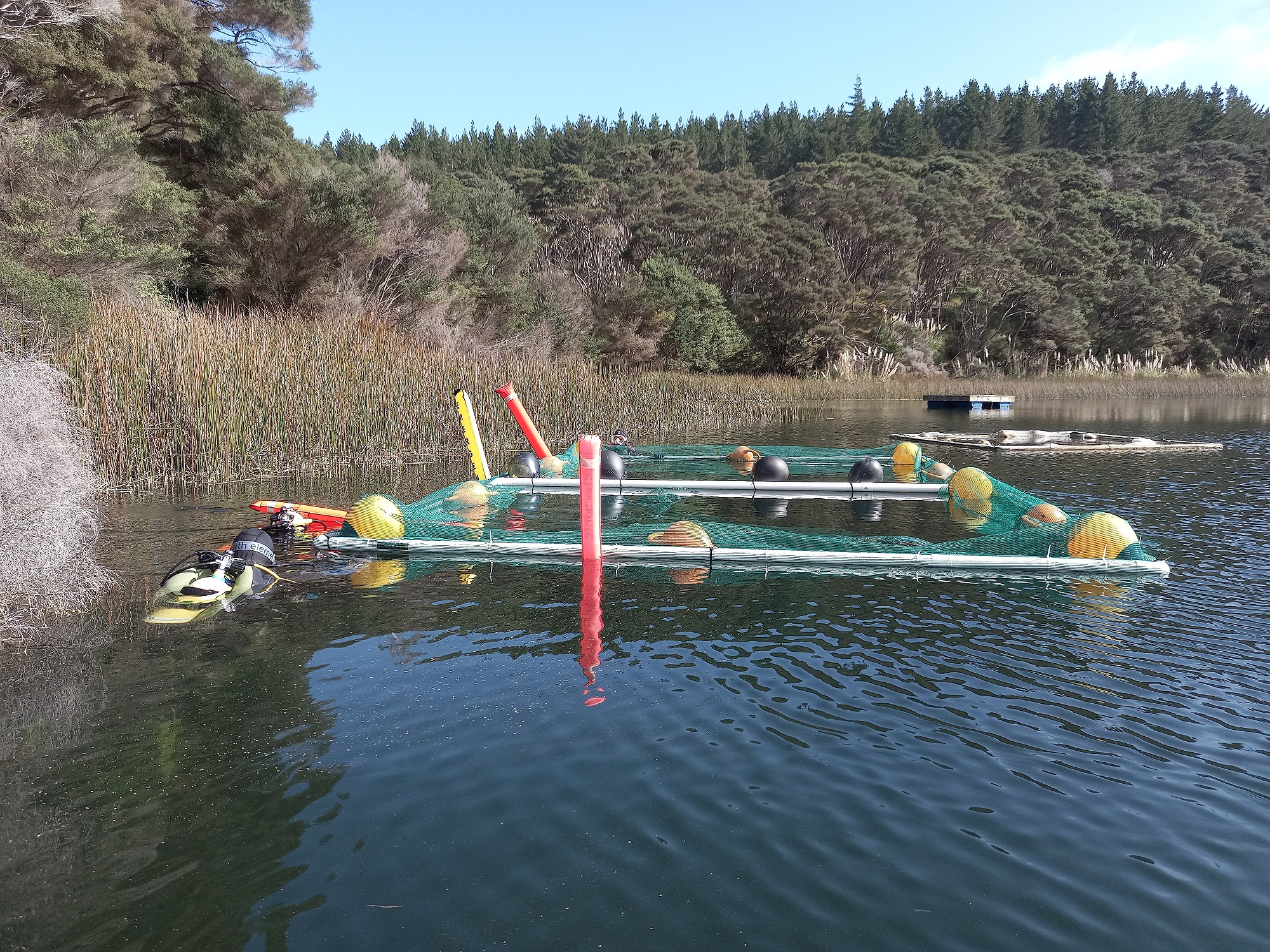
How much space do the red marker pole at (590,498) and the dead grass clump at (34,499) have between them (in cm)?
354

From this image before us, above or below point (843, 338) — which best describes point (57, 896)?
below

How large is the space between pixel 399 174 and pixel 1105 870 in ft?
99.4

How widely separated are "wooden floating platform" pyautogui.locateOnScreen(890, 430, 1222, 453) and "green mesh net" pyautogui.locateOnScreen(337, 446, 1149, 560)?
17.3 feet

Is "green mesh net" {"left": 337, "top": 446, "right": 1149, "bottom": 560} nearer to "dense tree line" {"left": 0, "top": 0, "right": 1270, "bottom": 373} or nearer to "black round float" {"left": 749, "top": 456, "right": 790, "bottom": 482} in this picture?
A: "black round float" {"left": 749, "top": 456, "right": 790, "bottom": 482}

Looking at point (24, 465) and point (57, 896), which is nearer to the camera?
point (57, 896)

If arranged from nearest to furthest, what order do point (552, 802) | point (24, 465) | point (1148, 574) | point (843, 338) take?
point (552, 802) < point (24, 465) < point (1148, 574) < point (843, 338)

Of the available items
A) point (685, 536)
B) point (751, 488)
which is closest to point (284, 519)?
point (685, 536)

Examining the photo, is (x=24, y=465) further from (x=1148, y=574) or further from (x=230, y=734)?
(x=1148, y=574)

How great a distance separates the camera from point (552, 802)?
3941 millimetres

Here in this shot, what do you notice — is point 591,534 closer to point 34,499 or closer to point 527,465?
point 34,499

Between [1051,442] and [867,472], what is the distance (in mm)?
7471

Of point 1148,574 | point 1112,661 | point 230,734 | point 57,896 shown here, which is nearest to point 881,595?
point 1112,661

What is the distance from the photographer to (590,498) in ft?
26.1

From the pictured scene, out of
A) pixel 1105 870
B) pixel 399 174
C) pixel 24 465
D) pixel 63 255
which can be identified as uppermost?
pixel 399 174
